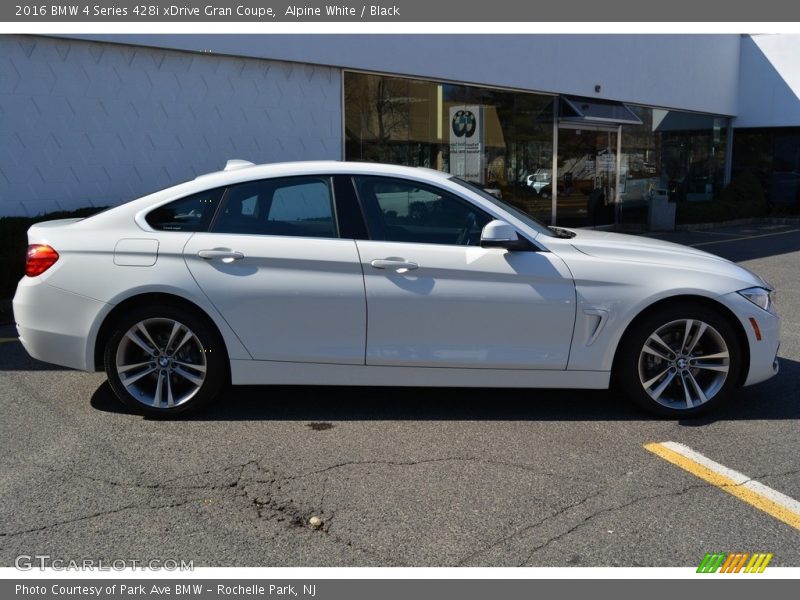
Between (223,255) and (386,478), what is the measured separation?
1.77 metres

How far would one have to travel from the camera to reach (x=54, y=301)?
478cm

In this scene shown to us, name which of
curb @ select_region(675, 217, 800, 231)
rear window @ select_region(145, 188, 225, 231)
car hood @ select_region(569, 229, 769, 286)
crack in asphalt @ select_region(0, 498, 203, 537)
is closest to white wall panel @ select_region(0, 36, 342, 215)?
rear window @ select_region(145, 188, 225, 231)

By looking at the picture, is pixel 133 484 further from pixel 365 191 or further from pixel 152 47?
pixel 152 47

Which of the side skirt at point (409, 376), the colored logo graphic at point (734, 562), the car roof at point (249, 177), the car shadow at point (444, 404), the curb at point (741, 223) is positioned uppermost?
the car roof at point (249, 177)

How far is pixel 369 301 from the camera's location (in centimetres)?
466

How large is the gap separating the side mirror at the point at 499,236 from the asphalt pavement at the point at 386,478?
1.15 metres

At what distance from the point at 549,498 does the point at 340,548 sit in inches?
43.9

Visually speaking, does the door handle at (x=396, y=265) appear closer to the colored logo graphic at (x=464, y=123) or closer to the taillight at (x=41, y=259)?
the taillight at (x=41, y=259)

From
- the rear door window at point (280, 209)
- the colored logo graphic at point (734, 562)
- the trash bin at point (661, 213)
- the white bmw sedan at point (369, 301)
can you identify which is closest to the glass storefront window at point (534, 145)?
the trash bin at point (661, 213)

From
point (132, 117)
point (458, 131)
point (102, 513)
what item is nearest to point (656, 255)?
point (102, 513)

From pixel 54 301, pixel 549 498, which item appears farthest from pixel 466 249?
pixel 54 301

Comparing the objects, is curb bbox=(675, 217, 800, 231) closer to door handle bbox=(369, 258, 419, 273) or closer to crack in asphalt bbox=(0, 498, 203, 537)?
door handle bbox=(369, 258, 419, 273)

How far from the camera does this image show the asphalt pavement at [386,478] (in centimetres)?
331

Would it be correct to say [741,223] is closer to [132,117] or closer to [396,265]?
[132,117]
